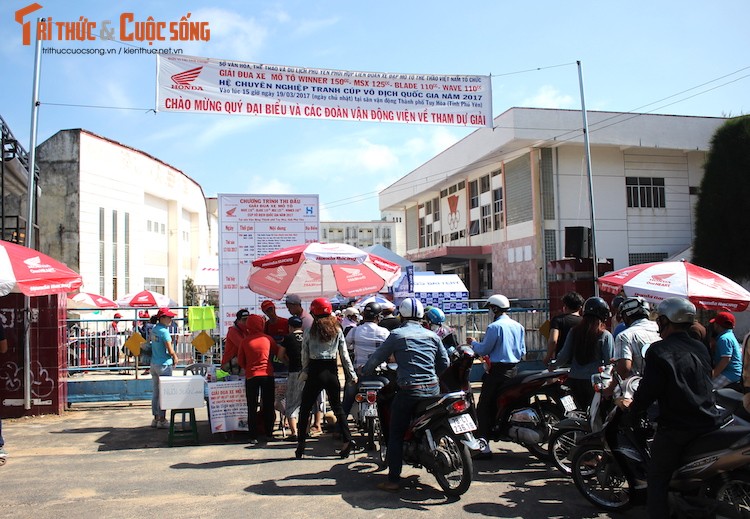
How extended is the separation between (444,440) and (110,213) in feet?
87.1

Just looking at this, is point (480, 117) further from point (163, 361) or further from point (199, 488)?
point (199, 488)

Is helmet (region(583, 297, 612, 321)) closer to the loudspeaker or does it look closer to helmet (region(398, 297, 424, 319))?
helmet (region(398, 297, 424, 319))

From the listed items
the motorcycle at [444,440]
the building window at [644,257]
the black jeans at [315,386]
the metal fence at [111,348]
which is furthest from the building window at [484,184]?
the motorcycle at [444,440]

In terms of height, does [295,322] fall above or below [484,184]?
below

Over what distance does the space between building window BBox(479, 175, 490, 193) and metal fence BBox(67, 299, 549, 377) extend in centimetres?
1661

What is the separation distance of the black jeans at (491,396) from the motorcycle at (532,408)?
0.13 meters

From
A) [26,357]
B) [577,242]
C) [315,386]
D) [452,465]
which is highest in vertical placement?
[577,242]

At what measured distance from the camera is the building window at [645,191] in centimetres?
2741

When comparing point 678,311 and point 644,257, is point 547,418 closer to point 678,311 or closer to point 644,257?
point 678,311

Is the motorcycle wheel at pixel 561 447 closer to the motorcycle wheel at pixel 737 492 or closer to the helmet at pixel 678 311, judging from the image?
the motorcycle wheel at pixel 737 492

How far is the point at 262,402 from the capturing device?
8281mm

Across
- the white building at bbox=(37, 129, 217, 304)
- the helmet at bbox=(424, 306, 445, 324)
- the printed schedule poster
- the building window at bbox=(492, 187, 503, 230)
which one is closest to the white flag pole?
the printed schedule poster

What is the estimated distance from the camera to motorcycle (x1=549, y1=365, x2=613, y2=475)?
548 cm

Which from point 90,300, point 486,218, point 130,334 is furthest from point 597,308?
point 486,218
